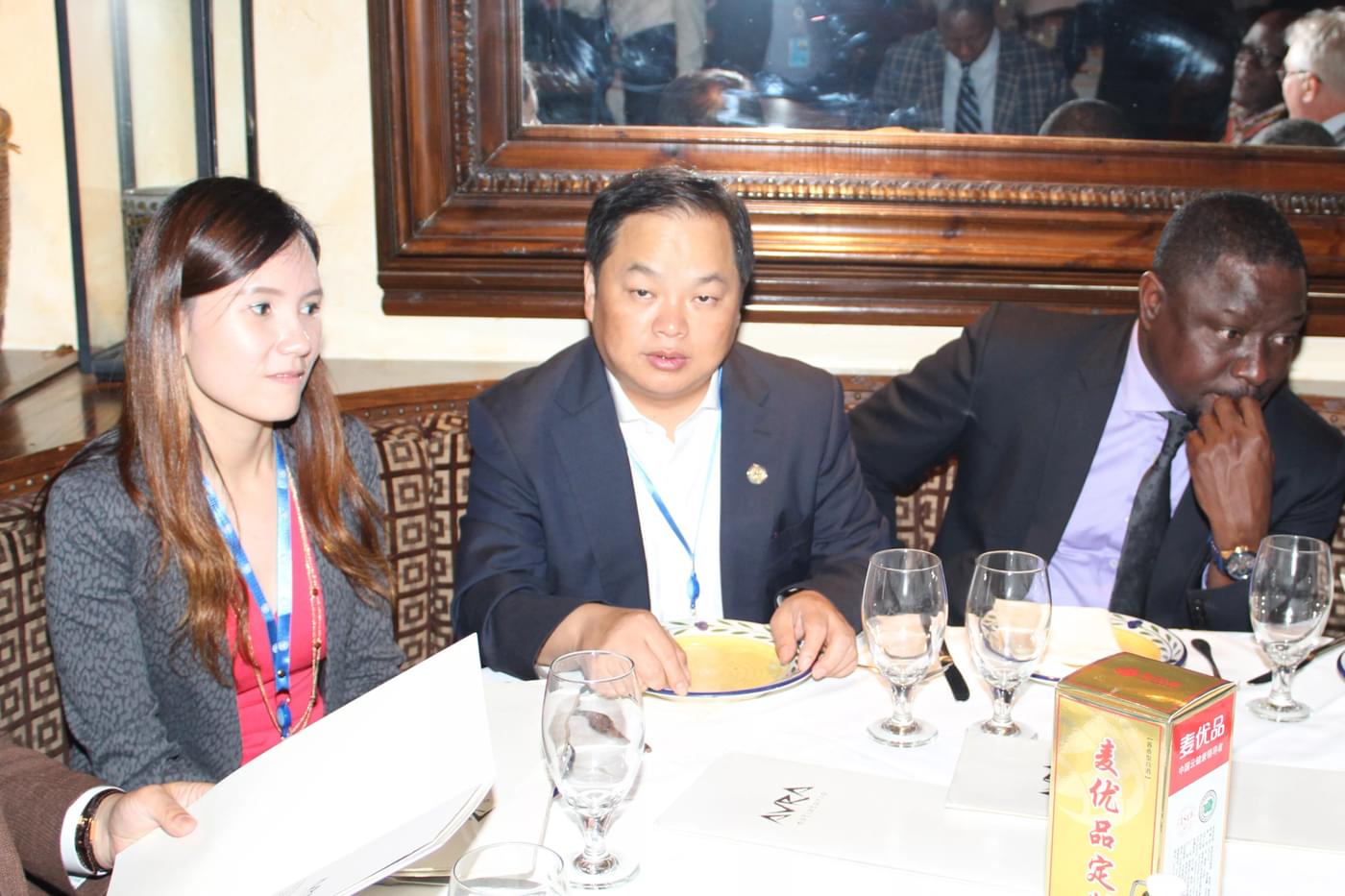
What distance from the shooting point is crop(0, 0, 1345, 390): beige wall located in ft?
8.64

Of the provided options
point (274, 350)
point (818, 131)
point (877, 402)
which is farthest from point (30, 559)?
point (818, 131)

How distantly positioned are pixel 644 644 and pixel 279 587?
0.61 metres

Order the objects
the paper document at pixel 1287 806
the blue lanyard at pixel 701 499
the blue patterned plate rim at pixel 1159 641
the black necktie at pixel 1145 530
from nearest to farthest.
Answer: the paper document at pixel 1287 806 → the blue patterned plate rim at pixel 1159 641 → the blue lanyard at pixel 701 499 → the black necktie at pixel 1145 530

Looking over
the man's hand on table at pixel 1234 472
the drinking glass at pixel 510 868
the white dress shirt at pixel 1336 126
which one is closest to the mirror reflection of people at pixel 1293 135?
the white dress shirt at pixel 1336 126

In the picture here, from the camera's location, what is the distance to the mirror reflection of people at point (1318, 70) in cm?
268

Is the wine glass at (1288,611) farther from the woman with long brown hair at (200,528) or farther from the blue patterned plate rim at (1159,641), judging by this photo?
the woman with long brown hair at (200,528)

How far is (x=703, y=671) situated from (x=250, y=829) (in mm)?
643

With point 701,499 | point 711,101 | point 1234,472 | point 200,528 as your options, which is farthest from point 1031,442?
point 200,528

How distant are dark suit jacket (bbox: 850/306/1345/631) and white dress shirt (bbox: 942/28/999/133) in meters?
0.52

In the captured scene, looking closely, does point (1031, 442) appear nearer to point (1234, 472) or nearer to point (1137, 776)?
point (1234, 472)

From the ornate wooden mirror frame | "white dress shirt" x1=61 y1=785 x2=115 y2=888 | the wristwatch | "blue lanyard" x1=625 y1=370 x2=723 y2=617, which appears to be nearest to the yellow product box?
"white dress shirt" x1=61 y1=785 x2=115 y2=888

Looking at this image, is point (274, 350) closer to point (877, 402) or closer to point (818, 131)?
point (877, 402)

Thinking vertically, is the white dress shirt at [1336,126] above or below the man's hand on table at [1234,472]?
above

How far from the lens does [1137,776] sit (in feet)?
2.96
